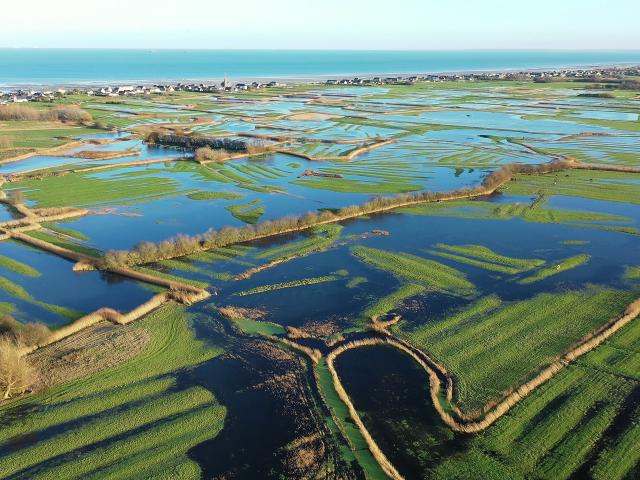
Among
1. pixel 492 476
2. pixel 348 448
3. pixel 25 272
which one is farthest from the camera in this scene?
pixel 25 272

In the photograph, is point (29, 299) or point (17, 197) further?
point (17, 197)

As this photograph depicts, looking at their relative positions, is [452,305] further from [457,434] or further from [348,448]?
[348,448]

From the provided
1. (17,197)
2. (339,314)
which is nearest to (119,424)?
(339,314)

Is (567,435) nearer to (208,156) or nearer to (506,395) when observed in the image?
(506,395)

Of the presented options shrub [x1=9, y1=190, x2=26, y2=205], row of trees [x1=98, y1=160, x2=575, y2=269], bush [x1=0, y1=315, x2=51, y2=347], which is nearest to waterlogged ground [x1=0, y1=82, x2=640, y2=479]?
row of trees [x1=98, y1=160, x2=575, y2=269]

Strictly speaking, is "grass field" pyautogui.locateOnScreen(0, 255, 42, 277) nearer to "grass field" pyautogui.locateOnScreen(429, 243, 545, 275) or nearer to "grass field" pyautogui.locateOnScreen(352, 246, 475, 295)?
"grass field" pyautogui.locateOnScreen(352, 246, 475, 295)

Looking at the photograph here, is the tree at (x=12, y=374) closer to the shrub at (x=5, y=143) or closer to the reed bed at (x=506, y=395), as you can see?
the reed bed at (x=506, y=395)

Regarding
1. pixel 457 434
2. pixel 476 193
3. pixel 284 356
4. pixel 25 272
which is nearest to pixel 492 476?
pixel 457 434
